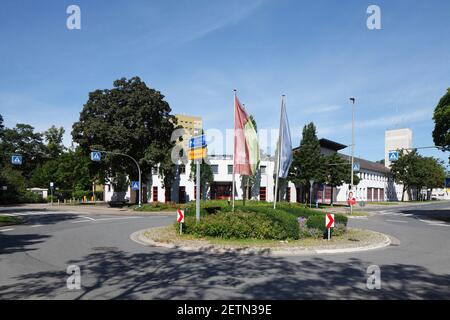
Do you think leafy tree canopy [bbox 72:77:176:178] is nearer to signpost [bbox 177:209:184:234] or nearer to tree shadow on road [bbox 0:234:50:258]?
tree shadow on road [bbox 0:234:50:258]

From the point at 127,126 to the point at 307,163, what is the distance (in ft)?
75.2

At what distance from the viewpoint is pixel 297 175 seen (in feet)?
147

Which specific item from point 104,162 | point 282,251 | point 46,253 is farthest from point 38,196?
point 282,251

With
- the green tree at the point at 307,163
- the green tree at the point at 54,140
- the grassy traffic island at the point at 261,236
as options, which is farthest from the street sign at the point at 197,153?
the green tree at the point at 54,140

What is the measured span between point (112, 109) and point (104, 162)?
6253 millimetres

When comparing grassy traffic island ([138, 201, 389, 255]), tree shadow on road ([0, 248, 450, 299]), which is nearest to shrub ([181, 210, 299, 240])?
grassy traffic island ([138, 201, 389, 255])

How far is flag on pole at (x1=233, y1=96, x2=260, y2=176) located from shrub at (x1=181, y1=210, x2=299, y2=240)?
2142 mm

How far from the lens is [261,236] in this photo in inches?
520

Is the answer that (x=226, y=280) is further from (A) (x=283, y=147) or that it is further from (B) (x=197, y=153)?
(A) (x=283, y=147)

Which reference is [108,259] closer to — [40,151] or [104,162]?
[104,162]

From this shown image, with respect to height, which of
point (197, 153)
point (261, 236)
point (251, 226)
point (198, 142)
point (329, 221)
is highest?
point (198, 142)

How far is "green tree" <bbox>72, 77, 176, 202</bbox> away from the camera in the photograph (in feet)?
124

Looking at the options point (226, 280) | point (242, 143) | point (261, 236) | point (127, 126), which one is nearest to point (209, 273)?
point (226, 280)

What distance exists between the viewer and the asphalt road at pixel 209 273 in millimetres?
6535
